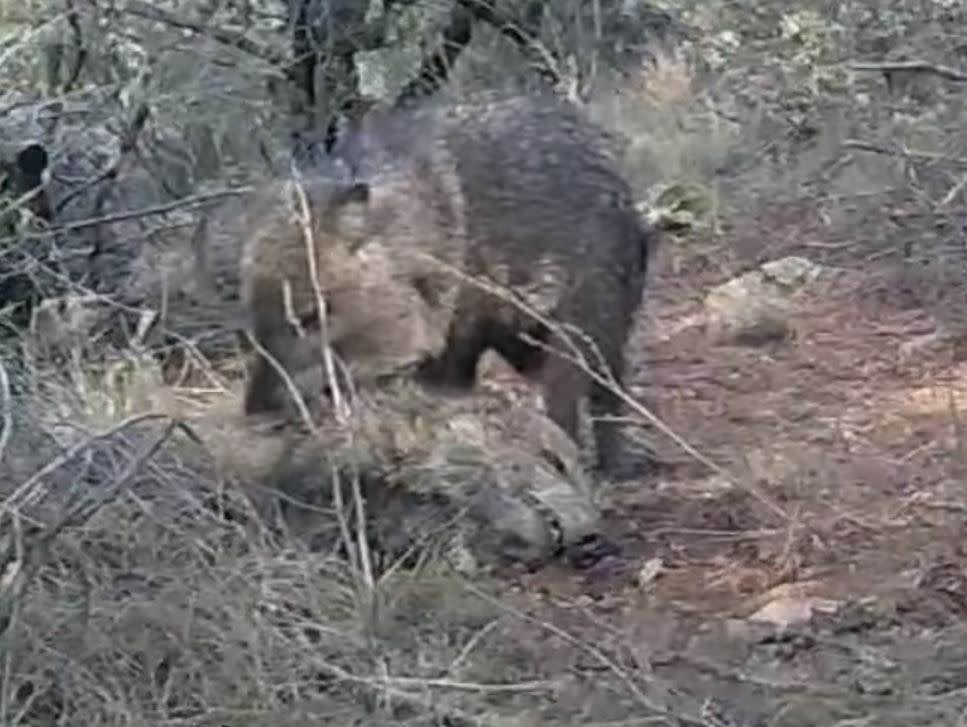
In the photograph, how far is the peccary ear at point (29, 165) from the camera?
263 inches

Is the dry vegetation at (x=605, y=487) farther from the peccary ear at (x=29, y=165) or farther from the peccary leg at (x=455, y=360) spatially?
the peccary leg at (x=455, y=360)

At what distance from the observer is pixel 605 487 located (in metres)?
5.83

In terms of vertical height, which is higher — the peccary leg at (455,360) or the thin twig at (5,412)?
the thin twig at (5,412)

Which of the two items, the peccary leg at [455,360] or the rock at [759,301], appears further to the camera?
the rock at [759,301]

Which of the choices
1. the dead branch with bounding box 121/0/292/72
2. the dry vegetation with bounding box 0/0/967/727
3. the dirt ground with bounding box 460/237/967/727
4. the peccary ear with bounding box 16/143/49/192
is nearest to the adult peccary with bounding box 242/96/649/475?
the dry vegetation with bounding box 0/0/967/727

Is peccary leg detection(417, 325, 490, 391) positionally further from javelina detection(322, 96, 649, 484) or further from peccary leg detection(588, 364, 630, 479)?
peccary leg detection(588, 364, 630, 479)

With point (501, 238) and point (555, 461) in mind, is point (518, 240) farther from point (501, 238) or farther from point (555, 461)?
point (555, 461)

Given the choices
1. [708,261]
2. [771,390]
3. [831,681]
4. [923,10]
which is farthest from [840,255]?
[831,681]

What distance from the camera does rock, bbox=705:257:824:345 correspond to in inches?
294

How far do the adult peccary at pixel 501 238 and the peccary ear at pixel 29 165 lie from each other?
1.09 meters

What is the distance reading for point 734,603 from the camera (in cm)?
484

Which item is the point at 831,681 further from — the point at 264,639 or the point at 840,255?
the point at 840,255

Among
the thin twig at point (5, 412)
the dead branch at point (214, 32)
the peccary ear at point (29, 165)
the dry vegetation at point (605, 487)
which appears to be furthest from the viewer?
the dead branch at point (214, 32)

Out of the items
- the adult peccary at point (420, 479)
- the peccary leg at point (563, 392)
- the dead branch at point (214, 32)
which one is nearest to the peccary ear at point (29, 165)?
the dead branch at point (214, 32)
